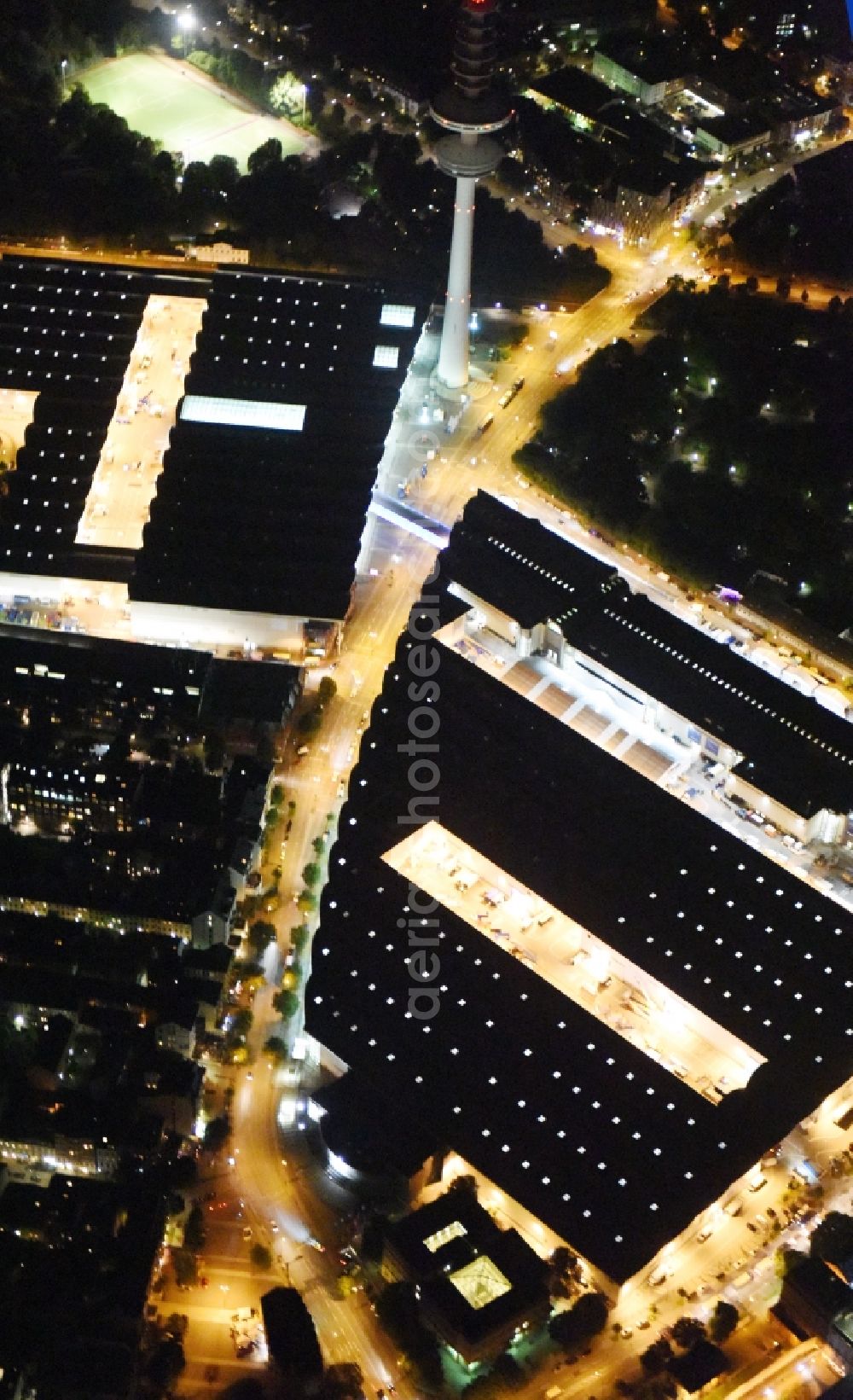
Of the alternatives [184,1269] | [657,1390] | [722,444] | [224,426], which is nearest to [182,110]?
[224,426]

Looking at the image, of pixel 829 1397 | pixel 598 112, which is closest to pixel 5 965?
pixel 829 1397

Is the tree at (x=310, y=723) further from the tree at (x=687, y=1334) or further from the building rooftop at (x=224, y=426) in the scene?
the tree at (x=687, y=1334)

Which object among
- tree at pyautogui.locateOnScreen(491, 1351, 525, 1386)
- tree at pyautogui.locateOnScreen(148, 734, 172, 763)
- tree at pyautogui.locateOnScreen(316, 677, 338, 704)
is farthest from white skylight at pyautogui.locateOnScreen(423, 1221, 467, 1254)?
tree at pyautogui.locateOnScreen(316, 677, 338, 704)

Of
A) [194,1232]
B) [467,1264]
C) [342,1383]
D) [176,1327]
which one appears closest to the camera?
[342,1383]

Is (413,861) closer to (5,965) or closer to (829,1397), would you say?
(5,965)

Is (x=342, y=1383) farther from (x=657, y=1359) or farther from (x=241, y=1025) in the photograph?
(x=241, y=1025)

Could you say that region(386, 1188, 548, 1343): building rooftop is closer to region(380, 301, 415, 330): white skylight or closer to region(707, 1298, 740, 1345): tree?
region(707, 1298, 740, 1345): tree

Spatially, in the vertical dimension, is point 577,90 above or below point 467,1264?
above

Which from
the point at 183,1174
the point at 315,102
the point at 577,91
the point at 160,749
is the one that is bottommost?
the point at 183,1174
